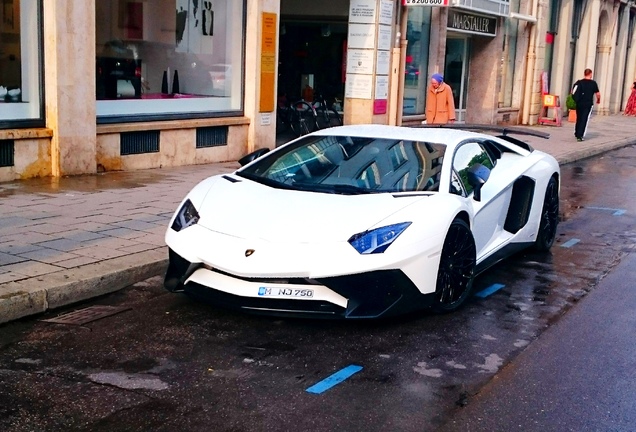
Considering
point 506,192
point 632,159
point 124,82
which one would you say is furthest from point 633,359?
point 632,159

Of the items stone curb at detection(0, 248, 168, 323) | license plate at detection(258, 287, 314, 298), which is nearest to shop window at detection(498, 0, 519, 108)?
stone curb at detection(0, 248, 168, 323)

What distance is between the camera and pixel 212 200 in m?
6.30

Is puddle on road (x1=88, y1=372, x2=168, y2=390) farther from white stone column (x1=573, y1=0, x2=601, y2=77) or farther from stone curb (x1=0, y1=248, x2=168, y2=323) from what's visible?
white stone column (x1=573, y1=0, x2=601, y2=77)

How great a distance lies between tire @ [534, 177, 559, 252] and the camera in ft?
27.7

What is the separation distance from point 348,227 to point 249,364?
118 centimetres

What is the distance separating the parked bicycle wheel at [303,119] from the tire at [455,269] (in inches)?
487

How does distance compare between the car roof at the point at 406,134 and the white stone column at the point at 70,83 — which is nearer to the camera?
the car roof at the point at 406,134

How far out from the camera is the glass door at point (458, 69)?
78.5ft

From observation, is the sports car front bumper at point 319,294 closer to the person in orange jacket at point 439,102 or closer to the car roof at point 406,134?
the car roof at point 406,134

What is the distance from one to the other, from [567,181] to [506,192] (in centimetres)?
799

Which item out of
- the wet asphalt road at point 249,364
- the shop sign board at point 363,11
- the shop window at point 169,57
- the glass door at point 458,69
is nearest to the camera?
the wet asphalt road at point 249,364

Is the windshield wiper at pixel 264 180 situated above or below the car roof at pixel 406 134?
below

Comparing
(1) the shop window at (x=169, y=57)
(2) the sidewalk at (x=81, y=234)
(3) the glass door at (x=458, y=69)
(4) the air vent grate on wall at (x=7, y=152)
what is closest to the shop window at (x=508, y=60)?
(3) the glass door at (x=458, y=69)

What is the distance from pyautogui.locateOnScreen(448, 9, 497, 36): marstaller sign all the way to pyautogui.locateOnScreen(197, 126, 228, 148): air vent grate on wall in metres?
9.38
